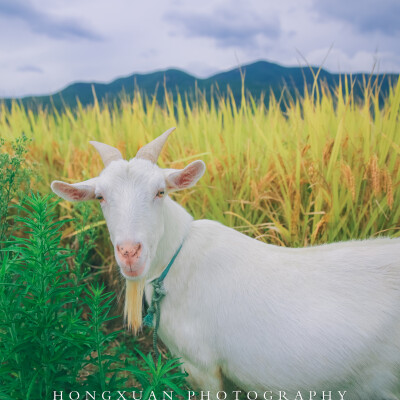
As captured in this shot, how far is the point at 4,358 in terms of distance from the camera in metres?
1.66

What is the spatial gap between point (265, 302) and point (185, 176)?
77cm

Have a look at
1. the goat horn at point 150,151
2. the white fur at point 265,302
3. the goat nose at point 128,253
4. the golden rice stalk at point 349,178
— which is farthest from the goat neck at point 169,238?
the golden rice stalk at point 349,178

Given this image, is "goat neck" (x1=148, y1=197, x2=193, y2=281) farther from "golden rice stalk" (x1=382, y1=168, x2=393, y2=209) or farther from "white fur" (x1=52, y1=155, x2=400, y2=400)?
"golden rice stalk" (x1=382, y1=168, x2=393, y2=209)

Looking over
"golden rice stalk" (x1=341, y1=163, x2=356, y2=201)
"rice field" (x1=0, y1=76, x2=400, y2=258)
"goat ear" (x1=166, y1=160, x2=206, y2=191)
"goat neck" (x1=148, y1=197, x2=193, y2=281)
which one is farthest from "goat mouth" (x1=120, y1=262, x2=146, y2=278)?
"golden rice stalk" (x1=341, y1=163, x2=356, y2=201)

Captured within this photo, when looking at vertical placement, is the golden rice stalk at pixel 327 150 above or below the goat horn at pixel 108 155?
below

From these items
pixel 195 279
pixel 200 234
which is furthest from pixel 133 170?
pixel 195 279

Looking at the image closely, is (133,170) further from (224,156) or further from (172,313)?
(224,156)

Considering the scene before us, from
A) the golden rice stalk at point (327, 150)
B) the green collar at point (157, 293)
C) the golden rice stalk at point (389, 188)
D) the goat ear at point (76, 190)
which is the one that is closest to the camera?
the goat ear at point (76, 190)

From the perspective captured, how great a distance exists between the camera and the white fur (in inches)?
66.5

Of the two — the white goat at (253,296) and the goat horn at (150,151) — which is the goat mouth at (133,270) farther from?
the goat horn at (150,151)

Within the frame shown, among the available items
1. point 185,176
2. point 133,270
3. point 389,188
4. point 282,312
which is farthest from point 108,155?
point 389,188

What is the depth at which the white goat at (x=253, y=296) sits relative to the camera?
1.68 m

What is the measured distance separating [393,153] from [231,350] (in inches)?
76.1

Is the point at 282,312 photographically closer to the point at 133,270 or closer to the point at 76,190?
the point at 133,270
